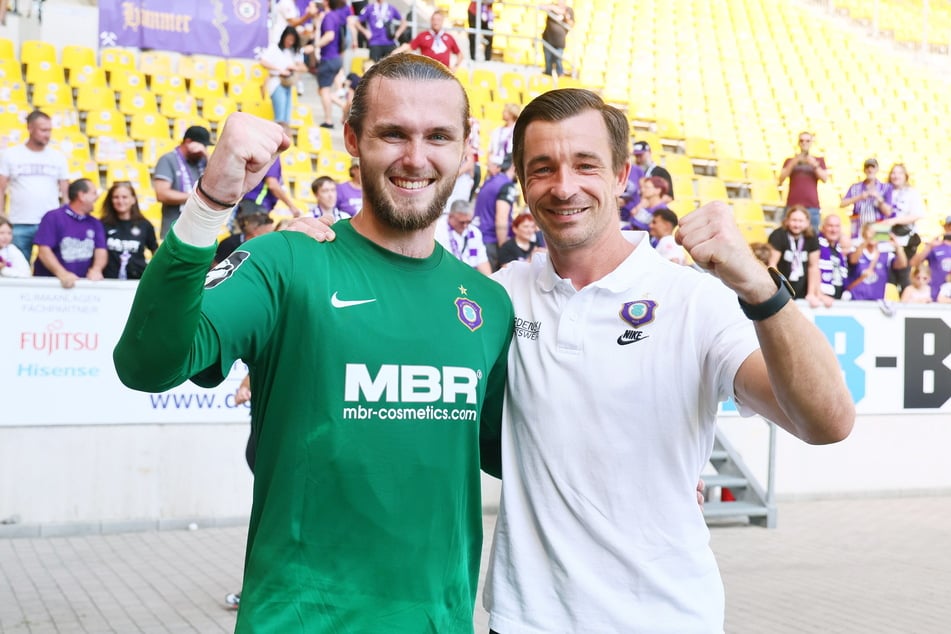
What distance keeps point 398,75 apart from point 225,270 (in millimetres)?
660

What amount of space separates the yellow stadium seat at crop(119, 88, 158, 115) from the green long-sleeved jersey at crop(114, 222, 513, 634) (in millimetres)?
11903

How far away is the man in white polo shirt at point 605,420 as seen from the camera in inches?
97.0

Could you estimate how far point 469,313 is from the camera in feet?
8.69

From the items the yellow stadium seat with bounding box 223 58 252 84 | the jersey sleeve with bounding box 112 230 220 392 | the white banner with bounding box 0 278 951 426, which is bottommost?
the white banner with bounding box 0 278 951 426

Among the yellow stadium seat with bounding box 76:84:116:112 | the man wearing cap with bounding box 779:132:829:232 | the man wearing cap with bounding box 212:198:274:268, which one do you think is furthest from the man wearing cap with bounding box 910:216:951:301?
the yellow stadium seat with bounding box 76:84:116:112

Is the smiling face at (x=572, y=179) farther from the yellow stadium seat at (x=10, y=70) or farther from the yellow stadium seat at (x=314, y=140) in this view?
the yellow stadium seat at (x=10, y=70)

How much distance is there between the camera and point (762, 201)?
17266mm

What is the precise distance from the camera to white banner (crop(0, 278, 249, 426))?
25.1 ft

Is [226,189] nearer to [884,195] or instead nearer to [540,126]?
[540,126]

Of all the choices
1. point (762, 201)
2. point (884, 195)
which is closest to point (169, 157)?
point (884, 195)

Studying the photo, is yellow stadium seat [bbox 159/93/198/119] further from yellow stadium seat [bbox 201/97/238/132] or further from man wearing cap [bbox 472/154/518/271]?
man wearing cap [bbox 472/154/518/271]

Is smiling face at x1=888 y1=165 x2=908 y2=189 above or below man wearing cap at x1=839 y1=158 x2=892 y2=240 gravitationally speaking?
above

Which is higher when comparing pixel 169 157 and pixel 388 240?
pixel 169 157

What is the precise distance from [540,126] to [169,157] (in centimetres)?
703
